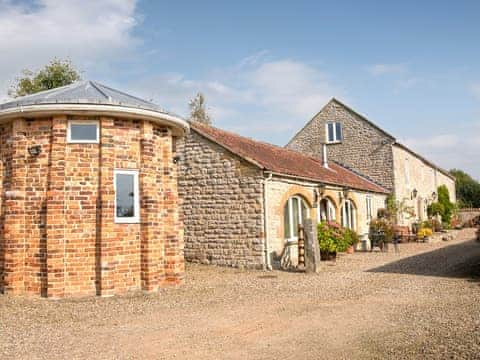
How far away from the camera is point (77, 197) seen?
9883 mm

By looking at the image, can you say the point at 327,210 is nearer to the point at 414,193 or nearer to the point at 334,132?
the point at 334,132

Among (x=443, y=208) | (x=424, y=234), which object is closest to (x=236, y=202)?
(x=424, y=234)

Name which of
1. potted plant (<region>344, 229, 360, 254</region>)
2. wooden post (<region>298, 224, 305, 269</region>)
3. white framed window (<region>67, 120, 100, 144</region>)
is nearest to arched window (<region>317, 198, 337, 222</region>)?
potted plant (<region>344, 229, 360, 254</region>)

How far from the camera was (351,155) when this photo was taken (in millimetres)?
28438

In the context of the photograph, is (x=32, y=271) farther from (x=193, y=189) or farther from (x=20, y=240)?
(x=193, y=189)

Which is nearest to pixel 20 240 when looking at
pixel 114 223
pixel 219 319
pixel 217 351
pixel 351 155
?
pixel 114 223

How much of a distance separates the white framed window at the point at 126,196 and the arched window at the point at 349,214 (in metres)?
12.4

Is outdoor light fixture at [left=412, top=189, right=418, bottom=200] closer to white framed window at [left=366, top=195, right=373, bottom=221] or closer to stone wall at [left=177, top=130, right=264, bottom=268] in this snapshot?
white framed window at [left=366, top=195, right=373, bottom=221]

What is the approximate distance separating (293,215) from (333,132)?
13747 millimetres

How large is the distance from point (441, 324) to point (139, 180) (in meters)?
6.72

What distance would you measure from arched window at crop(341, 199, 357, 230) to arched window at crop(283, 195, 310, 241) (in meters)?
4.34

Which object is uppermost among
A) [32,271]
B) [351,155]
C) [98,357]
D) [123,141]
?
[351,155]

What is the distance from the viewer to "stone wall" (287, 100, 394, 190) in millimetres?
27391

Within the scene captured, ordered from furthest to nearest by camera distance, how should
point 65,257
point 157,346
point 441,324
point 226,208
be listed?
point 226,208 → point 65,257 → point 441,324 → point 157,346
